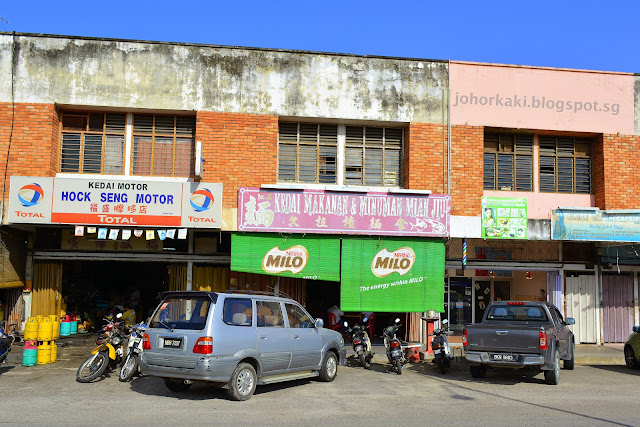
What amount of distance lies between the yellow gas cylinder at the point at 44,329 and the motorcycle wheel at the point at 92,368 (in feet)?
7.76

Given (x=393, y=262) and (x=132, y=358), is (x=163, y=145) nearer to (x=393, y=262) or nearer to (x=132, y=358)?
(x=132, y=358)

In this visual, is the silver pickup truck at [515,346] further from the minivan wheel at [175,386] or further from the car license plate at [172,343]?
the car license plate at [172,343]

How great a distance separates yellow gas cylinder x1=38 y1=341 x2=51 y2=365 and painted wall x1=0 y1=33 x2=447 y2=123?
6299 mm

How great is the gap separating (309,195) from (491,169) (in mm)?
5768

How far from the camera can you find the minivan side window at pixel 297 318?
10.6 meters

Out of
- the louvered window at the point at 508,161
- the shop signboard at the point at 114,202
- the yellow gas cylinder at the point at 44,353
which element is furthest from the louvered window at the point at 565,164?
the yellow gas cylinder at the point at 44,353

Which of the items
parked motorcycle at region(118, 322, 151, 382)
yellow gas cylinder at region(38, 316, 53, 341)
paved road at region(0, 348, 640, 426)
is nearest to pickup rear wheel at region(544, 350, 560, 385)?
paved road at region(0, 348, 640, 426)

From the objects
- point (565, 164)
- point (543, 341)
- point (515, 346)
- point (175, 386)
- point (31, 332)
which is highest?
point (565, 164)

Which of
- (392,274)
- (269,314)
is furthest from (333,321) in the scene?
(269,314)

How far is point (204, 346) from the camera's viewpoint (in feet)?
28.6

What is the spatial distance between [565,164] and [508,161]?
184 cm

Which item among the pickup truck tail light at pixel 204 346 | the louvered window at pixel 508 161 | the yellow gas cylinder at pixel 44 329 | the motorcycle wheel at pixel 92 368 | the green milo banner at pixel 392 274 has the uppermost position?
the louvered window at pixel 508 161

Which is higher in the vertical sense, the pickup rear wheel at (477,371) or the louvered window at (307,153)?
the louvered window at (307,153)

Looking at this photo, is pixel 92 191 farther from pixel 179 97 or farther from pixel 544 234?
pixel 544 234
